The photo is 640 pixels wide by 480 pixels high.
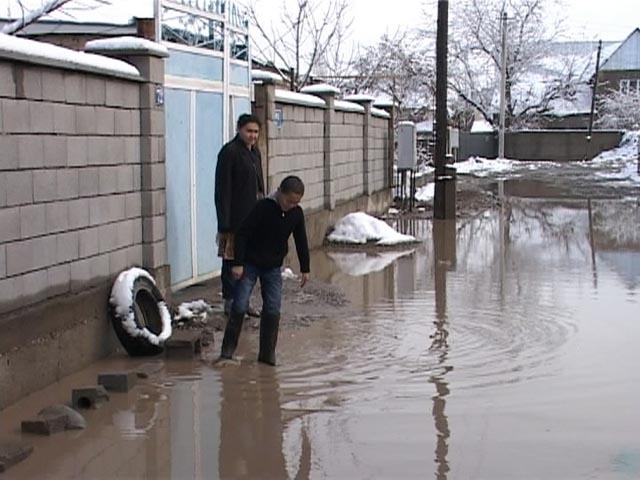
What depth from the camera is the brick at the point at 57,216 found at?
708 cm

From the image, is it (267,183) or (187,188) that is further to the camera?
(267,183)

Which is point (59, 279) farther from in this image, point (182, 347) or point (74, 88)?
point (74, 88)

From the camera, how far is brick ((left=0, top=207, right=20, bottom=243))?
21.1 ft

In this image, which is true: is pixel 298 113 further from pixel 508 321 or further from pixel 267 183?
pixel 508 321

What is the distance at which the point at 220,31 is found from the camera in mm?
11273

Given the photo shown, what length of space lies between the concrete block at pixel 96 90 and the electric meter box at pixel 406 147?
14.7 meters

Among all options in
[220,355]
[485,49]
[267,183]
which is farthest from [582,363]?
[485,49]

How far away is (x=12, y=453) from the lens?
17.9 feet

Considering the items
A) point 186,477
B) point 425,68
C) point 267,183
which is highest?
point 425,68

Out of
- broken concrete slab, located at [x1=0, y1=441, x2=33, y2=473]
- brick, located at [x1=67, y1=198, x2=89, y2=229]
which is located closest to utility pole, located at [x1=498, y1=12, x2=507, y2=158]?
brick, located at [x1=67, y1=198, x2=89, y2=229]

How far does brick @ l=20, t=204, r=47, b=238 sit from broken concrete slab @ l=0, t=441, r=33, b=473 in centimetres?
155

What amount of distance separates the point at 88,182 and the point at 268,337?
174 centimetres

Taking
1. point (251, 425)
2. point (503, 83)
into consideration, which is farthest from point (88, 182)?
point (503, 83)

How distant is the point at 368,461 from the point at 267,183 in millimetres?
7143
